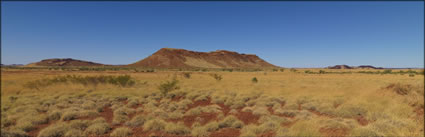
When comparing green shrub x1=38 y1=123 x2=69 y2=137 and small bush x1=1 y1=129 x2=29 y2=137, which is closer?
small bush x1=1 y1=129 x2=29 y2=137

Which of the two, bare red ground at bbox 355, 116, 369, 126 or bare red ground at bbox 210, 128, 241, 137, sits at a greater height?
bare red ground at bbox 355, 116, 369, 126

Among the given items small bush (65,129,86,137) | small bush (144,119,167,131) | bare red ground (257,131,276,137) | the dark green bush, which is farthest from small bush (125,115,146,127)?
the dark green bush

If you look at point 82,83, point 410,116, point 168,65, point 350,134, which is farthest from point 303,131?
point 168,65

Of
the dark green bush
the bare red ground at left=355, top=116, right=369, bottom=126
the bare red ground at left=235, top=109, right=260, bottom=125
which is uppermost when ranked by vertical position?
the dark green bush

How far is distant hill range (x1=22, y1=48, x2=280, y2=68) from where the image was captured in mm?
141438

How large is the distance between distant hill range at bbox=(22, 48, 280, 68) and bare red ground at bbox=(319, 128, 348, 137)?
13373 centimetres

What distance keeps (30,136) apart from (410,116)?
14230mm

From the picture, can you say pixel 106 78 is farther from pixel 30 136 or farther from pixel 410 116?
pixel 410 116

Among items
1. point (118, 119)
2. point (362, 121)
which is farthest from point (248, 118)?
point (118, 119)

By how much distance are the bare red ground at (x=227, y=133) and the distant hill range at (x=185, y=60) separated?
434 feet

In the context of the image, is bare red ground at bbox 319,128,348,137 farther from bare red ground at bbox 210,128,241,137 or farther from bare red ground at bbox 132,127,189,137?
bare red ground at bbox 132,127,189,137

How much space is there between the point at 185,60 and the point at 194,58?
41.8 feet

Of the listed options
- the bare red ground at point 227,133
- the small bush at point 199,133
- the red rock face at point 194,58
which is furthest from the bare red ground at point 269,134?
the red rock face at point 194,58

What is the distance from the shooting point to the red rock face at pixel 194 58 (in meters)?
142
